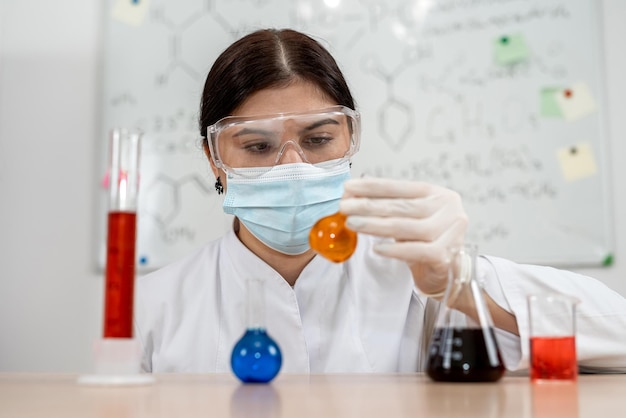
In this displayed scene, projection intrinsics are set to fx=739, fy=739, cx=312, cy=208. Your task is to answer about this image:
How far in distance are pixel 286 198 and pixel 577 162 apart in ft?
4.67

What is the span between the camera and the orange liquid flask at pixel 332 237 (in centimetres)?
107

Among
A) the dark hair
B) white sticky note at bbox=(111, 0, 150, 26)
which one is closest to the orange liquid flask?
the dark hair

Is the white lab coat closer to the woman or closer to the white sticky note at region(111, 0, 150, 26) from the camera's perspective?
the woman

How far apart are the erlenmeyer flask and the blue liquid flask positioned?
0.65 feet

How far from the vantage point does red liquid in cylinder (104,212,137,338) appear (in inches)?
33.9

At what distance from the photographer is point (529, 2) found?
261 centimetres

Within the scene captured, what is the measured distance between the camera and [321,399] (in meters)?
0.74

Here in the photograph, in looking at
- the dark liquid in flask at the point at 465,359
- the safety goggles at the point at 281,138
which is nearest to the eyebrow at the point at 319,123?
the safety goggles at the point at 281,138

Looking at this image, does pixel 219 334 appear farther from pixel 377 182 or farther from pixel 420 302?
pixel 377 182

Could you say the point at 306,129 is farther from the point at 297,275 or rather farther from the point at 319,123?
the point at 297,275

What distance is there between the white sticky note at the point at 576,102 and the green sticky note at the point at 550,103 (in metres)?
0.01

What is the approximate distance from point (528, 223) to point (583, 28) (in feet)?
2.29

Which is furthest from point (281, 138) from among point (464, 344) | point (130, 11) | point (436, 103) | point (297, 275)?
point (130, 11)

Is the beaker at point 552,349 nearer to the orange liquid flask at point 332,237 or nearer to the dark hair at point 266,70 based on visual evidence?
the orange liquid flask at point 332,237
